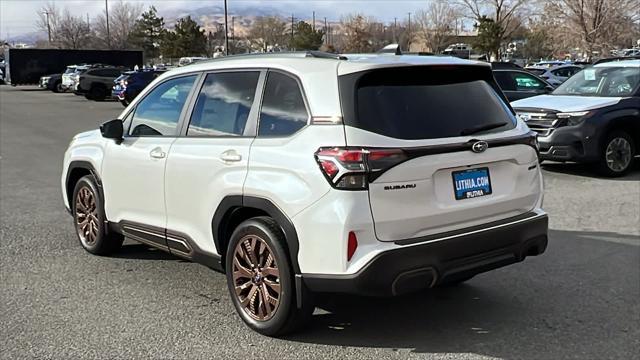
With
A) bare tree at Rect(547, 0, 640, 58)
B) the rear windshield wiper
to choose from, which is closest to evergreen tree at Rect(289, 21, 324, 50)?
bare tree at Rect(547, 0, 640, 58)

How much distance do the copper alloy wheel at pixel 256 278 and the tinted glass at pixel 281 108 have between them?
2.31 feet

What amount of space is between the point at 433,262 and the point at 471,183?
1.95 feet

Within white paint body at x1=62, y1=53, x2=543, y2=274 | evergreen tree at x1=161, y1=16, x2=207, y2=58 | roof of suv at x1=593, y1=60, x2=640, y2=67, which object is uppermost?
evergreen tree at x1=161, y1=16, x2=207, y2=58

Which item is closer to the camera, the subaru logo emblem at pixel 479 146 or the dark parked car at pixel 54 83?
the subaru logo emblem at pixel 479 146

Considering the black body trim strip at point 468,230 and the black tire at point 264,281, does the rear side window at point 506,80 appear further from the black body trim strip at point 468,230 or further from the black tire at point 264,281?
the black tire at point 264,281

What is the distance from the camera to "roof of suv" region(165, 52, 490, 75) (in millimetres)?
3972

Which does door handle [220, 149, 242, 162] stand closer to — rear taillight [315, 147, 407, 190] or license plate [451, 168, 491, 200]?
rear taillight [315, 147, 407, 190]

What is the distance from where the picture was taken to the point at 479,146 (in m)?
4.09

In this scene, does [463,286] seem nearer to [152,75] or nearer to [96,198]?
[96,198]

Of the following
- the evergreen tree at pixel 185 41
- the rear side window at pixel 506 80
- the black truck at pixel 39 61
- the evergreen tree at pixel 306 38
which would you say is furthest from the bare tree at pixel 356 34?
the rear side window at pixel 506 80

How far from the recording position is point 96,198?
5.91m

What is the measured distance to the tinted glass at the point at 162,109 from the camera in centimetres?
507

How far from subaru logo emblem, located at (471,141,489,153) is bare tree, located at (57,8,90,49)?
8452 centimetres

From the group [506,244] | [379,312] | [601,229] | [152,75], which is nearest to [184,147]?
[379,312]
